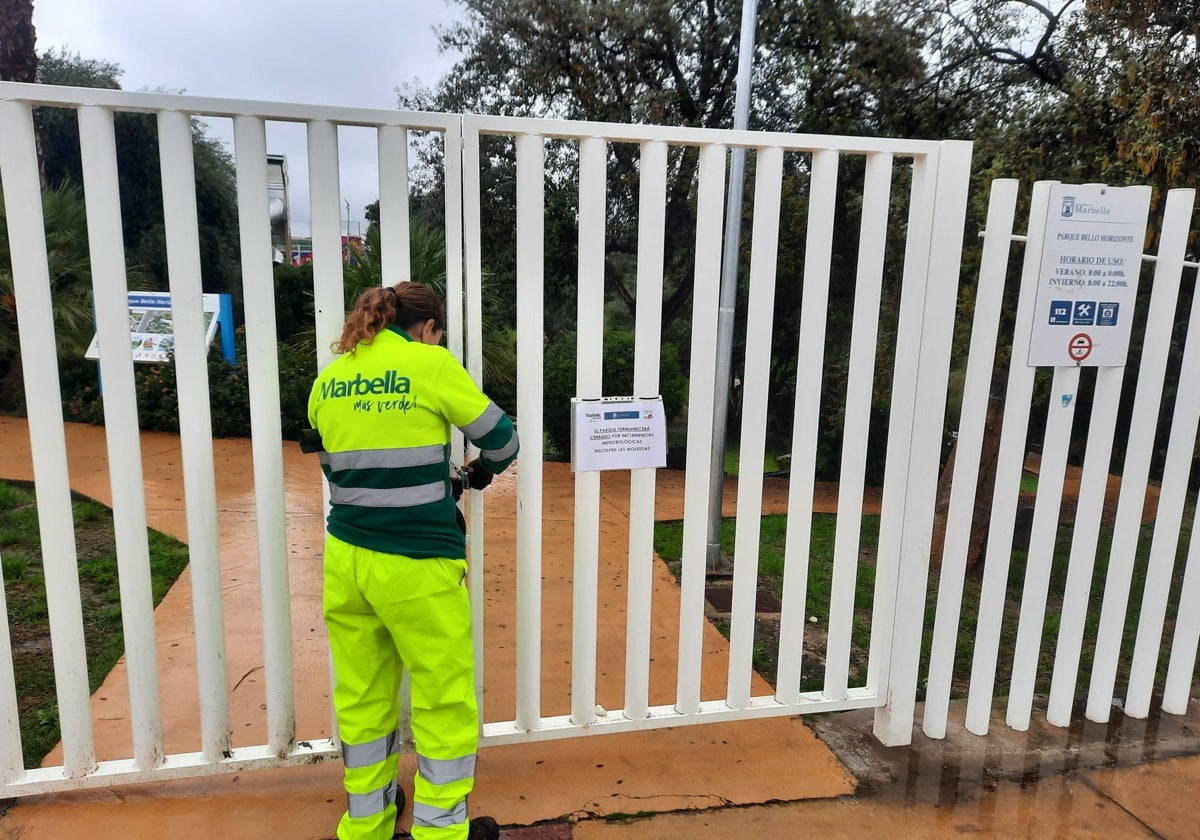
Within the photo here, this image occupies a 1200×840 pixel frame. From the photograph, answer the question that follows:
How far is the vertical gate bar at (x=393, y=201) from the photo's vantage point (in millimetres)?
2598

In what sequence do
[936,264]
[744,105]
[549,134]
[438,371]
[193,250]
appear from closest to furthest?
[438,371] → [193,250] → [549,134] → [936,264] → [744,105]

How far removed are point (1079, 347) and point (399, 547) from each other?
8.92 ft

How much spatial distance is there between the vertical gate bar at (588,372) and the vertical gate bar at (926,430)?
48.6 inches

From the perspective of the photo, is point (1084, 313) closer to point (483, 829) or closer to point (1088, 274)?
point (1088, 274)

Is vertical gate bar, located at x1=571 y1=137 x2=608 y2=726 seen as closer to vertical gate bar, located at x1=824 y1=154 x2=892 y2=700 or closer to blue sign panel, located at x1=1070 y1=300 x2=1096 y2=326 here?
vertical gate bar, located at x1=824 y1=154 x2=892 y2=700

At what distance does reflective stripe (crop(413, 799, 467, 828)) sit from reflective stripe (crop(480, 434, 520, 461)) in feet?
3.63

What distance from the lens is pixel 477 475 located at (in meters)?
2.65

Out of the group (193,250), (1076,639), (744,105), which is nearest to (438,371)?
(193,250)

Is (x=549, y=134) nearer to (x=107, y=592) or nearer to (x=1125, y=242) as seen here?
(x=1125, y=242)

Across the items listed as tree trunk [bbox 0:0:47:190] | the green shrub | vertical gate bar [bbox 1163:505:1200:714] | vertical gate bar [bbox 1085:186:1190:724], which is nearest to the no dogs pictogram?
vertical gate bar [bbox 1085:186:1190:724]

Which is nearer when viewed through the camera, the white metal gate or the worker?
the worker

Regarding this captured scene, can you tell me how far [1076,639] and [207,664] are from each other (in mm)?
3485

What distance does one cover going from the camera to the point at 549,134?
273 centimetres

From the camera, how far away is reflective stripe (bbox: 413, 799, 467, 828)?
245 cm
